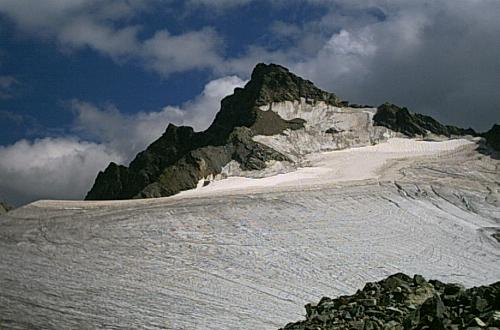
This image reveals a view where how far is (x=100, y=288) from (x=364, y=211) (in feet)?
33.5

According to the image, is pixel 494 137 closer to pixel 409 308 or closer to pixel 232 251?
pixel 232 251

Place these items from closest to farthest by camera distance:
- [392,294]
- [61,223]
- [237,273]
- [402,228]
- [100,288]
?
1. [392,294]
2. [100,288]
3. [237,273]
4. [61,223]
5. [402,228]

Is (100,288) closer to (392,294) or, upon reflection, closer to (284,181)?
(392,294)

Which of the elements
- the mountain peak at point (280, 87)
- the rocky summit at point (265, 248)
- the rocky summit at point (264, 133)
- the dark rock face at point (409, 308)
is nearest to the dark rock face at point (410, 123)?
the rocky summit at point (264, 133)

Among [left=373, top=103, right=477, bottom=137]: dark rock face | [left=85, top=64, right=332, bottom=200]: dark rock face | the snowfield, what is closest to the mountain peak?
[left=85, top=64, right=332, bottom=200]: dark rock face

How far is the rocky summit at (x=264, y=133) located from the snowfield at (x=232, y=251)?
7.10 metres

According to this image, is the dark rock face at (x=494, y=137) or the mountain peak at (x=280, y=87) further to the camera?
the mountain peak at (x=280, y=87)

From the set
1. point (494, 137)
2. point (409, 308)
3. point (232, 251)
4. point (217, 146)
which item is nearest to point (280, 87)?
point (217, 146)

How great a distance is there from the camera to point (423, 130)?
4019 centimetres

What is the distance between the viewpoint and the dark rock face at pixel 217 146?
2955 cm

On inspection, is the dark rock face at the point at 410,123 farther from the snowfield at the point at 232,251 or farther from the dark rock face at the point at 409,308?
the dark rock face at the point at 409,308

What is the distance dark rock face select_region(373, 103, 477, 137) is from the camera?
4022 cm

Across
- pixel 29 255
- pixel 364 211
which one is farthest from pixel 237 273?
pixel 364 211

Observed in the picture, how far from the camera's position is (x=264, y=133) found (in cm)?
3612
